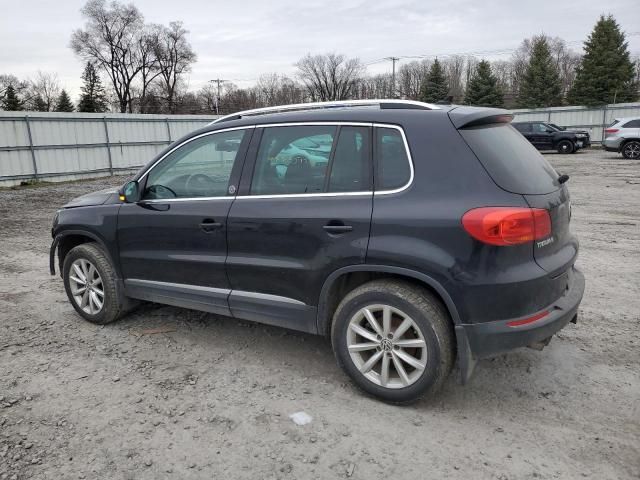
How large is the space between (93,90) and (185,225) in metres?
62.1

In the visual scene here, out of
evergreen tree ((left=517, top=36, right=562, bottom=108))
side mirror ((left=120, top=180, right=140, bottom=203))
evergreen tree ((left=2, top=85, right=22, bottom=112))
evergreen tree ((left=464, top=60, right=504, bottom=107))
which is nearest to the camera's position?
side mirror ((left=120, top=180, right=140, bottom=203))

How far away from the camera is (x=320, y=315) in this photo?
10.9ft

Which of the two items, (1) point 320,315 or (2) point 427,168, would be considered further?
(1) point 320,315

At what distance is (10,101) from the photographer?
50.1 meters

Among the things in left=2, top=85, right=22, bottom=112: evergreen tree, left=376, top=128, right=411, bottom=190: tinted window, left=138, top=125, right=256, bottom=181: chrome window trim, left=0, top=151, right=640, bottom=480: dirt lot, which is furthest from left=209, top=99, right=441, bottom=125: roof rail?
left=2, top=85, right=22, bottom=112: evergreen tree

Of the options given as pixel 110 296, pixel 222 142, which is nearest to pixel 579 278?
pixel 222 142

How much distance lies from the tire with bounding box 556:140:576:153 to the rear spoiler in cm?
2438

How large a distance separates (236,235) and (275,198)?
15.8 inches

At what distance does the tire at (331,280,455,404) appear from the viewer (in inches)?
115

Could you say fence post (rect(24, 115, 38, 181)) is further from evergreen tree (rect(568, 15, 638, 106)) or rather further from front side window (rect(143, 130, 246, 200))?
evergreen tree (rect(568, 15, 638, 106))

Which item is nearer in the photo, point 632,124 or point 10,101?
point 632,124

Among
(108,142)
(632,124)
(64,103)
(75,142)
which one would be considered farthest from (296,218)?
(64,103)

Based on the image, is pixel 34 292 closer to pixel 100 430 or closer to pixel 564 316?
pixel 100 430

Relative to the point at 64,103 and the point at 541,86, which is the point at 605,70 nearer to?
the point at 541,86
